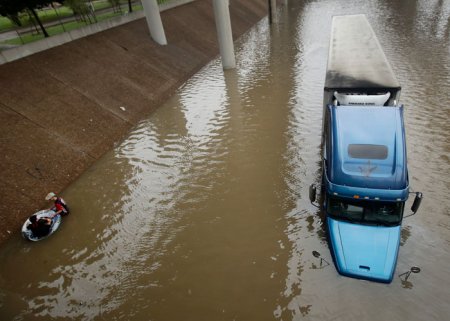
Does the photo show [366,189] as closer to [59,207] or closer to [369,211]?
[369,211]

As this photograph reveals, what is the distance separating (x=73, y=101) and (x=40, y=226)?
985cm

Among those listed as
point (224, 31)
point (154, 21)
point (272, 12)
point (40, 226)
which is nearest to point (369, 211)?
point (40, 226)

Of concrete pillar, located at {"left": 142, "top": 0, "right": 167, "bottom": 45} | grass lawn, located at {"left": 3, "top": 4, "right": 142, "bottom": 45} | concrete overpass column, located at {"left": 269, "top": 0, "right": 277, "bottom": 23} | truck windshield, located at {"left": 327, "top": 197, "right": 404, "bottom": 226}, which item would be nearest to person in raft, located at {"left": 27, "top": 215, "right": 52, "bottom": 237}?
truck windshield, located at {"left": 327, "top": 197, "right": 404, "bottom": 226}

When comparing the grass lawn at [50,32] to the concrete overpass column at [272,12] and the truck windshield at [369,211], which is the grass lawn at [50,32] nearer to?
the concrete overpass column at [272,12]

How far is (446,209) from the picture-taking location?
11.0 metres

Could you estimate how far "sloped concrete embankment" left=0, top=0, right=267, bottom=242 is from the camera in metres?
13.8

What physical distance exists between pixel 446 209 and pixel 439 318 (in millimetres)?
4488

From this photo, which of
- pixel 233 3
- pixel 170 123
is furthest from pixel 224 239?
pixel 233 3

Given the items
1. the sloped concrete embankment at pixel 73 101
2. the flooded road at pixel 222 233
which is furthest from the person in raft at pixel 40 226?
the sloped concrete embankment at pixel 73 101

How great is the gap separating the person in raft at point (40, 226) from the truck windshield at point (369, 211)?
32.3 ft

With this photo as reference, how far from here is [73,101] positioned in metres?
18.7

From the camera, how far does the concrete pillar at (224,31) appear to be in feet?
83.1

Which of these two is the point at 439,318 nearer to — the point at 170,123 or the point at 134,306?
the point at 134,306

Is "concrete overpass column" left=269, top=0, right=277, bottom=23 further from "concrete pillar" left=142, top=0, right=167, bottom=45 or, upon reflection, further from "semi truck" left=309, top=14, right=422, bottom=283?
"semi truck" left=309, top=14, right=422, bottom=283
